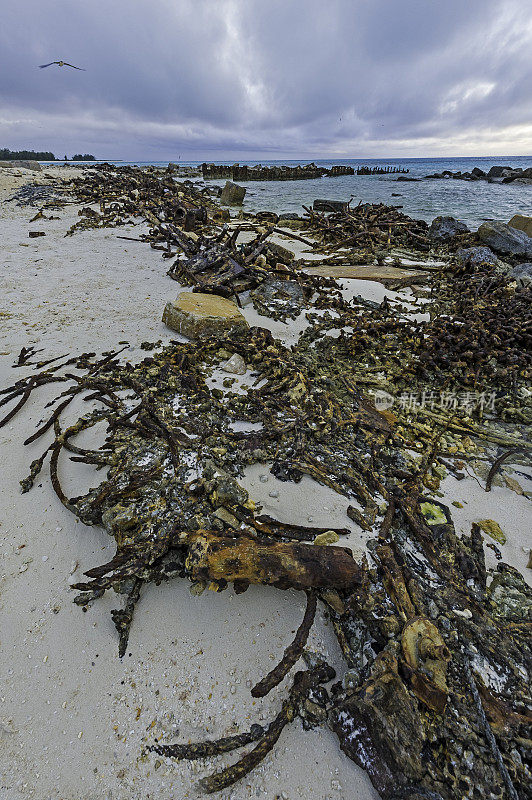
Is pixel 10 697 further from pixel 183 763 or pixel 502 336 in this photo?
pixel 502 336

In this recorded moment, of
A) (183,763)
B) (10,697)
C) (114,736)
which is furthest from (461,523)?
(10,697)

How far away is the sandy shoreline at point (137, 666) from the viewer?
54.5 inches


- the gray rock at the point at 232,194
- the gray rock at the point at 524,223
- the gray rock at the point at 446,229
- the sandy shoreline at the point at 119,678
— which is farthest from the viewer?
the gray rock at the point at 232,194

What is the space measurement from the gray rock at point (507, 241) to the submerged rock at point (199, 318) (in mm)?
9290

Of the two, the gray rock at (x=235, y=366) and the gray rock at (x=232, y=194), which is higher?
the gray rock at (x=232, y=194)

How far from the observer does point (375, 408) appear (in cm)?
345

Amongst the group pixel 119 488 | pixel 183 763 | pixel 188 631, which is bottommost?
pixel 183 763

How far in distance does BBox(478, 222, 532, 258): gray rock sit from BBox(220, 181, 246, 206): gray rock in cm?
1394

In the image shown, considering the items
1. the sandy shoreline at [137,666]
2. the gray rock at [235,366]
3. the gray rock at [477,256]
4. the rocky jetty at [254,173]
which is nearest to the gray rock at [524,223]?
the gray rock at [477,256]

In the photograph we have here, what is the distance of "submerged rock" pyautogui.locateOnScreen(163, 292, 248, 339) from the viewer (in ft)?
14.8

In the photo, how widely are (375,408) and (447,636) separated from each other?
2094 millimetres

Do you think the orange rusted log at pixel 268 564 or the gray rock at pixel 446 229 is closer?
the orange rusted log at pixel 268 564

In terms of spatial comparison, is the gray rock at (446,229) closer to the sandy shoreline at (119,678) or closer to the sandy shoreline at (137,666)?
the sandy shoreline at (137,666)

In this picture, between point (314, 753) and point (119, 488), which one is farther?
point (119, 488)
